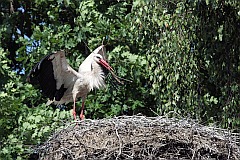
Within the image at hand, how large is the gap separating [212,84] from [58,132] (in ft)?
8.39

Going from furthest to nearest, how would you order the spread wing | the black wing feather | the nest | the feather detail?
the feather detail → the spread wing → the black wing feather → the nest

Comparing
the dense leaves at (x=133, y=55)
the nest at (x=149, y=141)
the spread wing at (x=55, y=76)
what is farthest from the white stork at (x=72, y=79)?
the nest at (x=149, y=141)

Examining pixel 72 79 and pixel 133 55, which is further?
pixel 133 55

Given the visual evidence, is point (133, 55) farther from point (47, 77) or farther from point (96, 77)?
point (47, 77)

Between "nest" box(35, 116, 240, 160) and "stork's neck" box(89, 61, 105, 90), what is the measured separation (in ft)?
5.64

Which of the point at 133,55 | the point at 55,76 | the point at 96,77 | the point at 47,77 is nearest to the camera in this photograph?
the point at 47,77

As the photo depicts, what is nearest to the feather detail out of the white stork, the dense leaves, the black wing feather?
the white stork

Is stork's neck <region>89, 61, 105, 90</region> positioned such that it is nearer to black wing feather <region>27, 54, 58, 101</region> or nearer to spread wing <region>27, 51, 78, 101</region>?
spread wing <region>27, 51, 78, 101</region>

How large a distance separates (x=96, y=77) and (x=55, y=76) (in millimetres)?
486

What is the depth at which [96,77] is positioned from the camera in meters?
8.70

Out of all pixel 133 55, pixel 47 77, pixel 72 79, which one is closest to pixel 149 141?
pixel 47 77

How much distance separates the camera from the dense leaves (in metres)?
8.55

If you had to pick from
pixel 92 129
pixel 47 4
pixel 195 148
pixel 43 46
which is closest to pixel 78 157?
pixel 92 129

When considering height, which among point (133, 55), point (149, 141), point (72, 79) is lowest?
Answer: point (149, 141)
